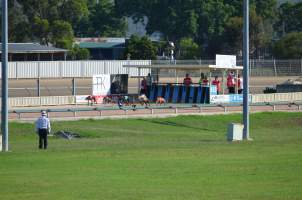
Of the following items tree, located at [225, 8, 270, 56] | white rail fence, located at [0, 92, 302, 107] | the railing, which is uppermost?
tree, located at [225, 8, 270, 56]

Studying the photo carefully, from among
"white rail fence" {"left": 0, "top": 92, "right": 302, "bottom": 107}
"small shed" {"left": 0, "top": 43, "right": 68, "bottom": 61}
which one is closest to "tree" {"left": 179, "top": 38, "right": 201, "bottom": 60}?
"small shed" {"left": 0, "top": 43, "right": 68, "bottom": 61}

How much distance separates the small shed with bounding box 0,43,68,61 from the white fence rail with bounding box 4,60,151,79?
6.29 meters

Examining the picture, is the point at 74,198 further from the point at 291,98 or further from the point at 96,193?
the point at 291,98

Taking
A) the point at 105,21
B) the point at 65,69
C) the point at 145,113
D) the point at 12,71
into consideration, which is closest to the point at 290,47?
the point at 65,69

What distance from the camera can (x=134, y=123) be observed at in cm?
4538

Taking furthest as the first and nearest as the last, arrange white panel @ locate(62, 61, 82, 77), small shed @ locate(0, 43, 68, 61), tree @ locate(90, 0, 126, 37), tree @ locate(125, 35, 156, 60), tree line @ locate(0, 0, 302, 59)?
tree @ locate(90, 0, 126, 37) < tree line @ locate(0, 0, 302, 59) < tree @ locate(125, 35, 156, 60) < small shed @ locate(0, 43, 68, 61) < white panel @ locate(62, 61, 82, 77)

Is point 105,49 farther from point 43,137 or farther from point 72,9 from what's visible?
point 43,137

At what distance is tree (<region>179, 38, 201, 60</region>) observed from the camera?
10325cm

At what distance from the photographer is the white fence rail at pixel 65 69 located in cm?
7250

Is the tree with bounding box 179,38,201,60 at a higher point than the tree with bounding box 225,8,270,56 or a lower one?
lower

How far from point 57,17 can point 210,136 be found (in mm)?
63084

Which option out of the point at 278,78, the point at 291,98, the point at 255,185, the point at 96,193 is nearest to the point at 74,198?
the point at 96,193

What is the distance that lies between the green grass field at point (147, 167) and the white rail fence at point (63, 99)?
1000 cm

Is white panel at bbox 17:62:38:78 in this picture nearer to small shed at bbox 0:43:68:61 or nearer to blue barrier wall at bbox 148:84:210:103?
→ small shed at bbox 0:43:68:61
